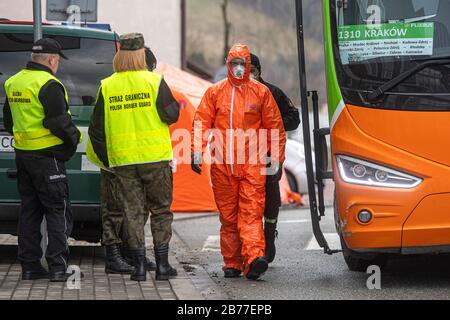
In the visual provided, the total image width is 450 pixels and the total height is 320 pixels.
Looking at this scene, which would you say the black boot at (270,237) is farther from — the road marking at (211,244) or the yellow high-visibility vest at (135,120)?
the road marking at (211,244)

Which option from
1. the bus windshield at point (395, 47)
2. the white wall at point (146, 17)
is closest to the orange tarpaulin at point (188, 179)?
the white wall at point (146, 17)

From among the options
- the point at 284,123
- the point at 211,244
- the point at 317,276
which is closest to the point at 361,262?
the point at 317,276

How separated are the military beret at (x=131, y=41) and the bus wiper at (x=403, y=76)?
1.74 m

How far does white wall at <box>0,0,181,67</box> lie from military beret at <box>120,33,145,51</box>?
1645 centimetres

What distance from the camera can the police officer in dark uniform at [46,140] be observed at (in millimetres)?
9156

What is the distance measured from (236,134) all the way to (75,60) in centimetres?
182

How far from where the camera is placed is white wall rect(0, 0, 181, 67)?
25.6 metres

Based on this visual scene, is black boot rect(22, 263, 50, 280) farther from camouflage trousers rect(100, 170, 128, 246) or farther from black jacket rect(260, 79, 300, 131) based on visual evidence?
black jacket rect(260, 79, 300, 131)

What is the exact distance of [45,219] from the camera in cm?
942

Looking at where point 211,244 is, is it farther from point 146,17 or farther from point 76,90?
point 146,17

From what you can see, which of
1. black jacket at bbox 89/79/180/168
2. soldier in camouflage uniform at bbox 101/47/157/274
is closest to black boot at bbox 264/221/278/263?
soldier in camouflage uniform at bbox 101/47/157/274

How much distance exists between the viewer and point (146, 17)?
25844mm
